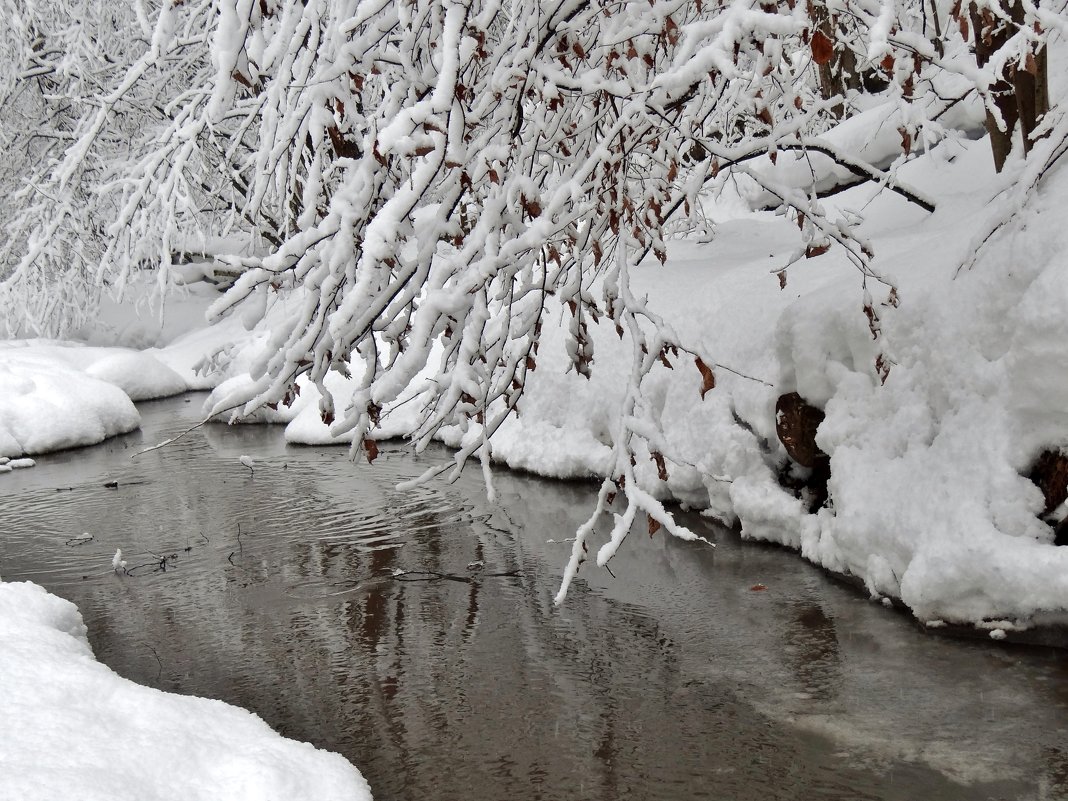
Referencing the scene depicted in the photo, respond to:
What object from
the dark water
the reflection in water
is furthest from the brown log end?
the reflection in water

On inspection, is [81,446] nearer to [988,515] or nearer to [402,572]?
[402,572]

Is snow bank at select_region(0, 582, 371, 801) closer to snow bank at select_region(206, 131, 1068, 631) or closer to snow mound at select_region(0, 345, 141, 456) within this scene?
snow bank at select_region(206, 131, 1068, 631)

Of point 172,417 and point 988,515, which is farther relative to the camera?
point 172,417

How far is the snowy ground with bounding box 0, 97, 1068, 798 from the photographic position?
5.60m

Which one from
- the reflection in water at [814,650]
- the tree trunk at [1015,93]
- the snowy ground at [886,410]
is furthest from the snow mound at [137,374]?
the tree trunk at [1015,93]

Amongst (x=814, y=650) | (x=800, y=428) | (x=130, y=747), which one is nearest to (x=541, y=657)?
(x=814, y=650)

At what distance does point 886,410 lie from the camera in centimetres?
677

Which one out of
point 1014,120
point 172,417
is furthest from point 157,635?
point 172,417

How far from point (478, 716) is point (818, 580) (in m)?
2.78

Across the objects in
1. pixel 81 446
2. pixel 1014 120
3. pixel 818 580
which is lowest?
pixel 81 446

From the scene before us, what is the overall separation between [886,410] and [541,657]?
278 centimetres

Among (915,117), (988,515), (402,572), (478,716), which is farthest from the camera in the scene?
(402,572)

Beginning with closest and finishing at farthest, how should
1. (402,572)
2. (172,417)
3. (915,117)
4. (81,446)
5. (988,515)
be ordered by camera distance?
(915,117)
(988,515)
(402,572)
(81,446)
(172,417)

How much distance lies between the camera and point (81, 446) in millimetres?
14320
